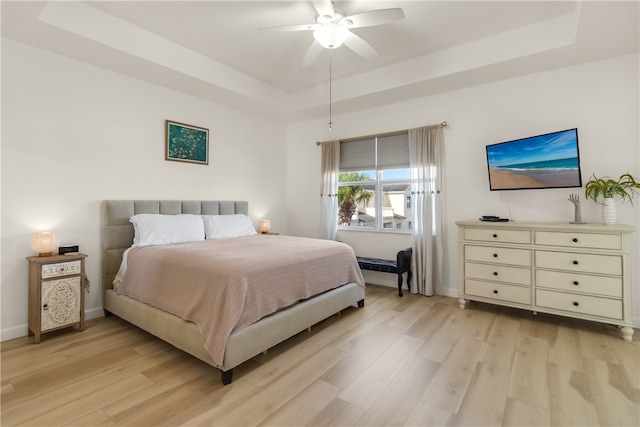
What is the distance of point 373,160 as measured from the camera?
15.5ft

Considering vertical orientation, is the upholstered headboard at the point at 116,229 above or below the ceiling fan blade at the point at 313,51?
below

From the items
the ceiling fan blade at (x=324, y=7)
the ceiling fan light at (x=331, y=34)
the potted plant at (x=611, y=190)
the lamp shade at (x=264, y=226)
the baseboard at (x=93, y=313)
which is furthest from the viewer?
the lamp shade at (x=264, y=226)

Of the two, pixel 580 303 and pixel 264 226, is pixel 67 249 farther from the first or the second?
pixel 580 303

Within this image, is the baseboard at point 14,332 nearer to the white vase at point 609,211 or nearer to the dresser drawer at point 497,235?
the dresser drawer at point 497,235

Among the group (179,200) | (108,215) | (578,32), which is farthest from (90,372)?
(578,32)

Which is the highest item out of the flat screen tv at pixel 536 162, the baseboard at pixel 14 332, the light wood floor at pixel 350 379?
the flat screen tv at pixel 536 162

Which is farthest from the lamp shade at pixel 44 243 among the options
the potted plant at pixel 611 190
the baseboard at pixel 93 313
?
the potted plant at pixel 611 190

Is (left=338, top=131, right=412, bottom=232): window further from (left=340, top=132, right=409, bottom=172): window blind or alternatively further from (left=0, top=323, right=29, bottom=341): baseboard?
(left=0, top=323, right=29, bottom=341): baseboard

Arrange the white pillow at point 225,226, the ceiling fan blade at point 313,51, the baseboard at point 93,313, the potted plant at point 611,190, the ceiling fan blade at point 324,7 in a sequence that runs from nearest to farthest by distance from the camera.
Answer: the ceiling fan blade at point 324,7, the ceiling fan blade at point 313,51, the potted plant at point 611,190, the baseboard at point 93,313, the white pillow at point 225,226

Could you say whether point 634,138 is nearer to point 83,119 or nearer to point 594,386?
point 594,386

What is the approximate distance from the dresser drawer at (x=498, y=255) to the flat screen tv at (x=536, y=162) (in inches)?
29.4

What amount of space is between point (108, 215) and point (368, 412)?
10.5 ft

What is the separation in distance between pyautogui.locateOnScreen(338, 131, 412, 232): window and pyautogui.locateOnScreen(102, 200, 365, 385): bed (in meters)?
1.48

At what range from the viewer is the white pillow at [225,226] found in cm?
393
